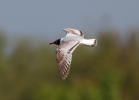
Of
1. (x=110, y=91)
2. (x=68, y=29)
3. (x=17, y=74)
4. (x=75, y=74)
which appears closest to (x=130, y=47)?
(x=75, y=74)

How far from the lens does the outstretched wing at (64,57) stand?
1348cm

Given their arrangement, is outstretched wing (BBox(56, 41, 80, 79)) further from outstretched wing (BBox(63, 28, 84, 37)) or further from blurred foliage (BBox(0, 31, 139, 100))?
blurred foliage (BBox(0, 31, 139, 100))

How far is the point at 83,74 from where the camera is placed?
2697 cm

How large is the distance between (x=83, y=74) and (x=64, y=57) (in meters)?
13.4

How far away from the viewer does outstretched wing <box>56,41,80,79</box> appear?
44.2 feet

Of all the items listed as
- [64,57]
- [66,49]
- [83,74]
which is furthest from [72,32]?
[83,74]

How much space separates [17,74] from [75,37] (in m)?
17.4

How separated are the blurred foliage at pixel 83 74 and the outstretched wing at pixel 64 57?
25.1ft

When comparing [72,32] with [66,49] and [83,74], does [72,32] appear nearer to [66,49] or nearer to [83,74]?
[66,49]

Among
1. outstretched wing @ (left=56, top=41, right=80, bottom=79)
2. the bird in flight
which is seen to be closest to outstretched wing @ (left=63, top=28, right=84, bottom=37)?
the bird in flight

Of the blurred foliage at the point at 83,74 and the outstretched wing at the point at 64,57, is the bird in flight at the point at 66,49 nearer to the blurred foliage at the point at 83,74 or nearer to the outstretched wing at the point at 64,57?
the outstretched wing at the point at 64,57

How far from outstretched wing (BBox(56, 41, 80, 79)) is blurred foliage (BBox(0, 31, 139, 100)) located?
7.66 meters

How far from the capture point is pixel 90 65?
2738cm

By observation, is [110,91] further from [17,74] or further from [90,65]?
[17,74]
